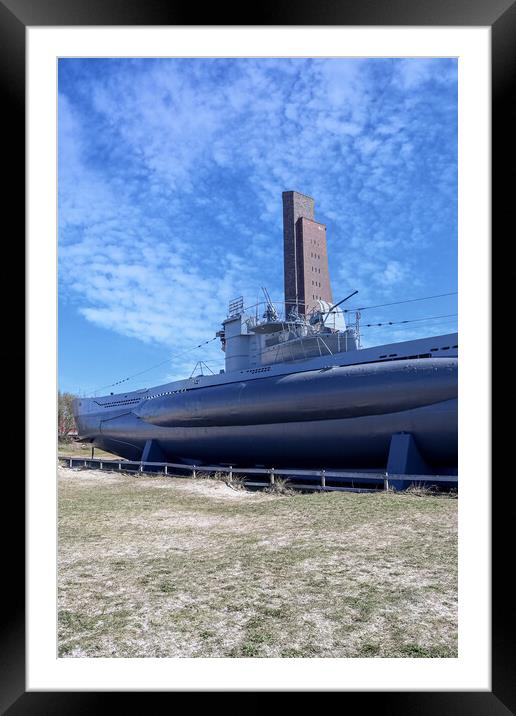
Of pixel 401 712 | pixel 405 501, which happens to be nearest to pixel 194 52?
pixel 401 712

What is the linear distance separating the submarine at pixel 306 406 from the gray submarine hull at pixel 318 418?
0.03 meters

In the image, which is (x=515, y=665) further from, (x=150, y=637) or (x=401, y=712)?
(x=150, y=637)

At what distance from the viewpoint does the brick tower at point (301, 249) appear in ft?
126

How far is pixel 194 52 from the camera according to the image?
307 cm

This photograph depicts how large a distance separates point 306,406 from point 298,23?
12.9 m

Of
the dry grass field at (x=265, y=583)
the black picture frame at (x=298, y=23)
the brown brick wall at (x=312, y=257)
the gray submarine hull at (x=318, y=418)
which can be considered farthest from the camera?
the brown brick wall at (x=312, y=257)

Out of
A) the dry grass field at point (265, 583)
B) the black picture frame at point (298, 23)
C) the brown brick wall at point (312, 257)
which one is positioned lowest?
the dry grass field at point (265, 583)

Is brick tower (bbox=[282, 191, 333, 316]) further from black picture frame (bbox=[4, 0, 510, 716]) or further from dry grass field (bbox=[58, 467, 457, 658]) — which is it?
black picture frame (bbox=[4, 0, 510, 716])

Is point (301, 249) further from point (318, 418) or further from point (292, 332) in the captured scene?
point (318, 418)

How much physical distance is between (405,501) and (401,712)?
6.41 m

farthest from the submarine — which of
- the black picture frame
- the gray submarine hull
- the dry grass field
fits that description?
the black picture frame

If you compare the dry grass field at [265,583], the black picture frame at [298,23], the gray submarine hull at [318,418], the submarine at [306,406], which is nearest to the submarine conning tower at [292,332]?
the submarine at [306,406]

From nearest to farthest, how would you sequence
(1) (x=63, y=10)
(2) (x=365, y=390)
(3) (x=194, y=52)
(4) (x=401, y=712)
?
(4) (x=401, y=712) → (1) (x=63, y=10) → (3) (x=194, y=52) → (2) (x=365, y=390)

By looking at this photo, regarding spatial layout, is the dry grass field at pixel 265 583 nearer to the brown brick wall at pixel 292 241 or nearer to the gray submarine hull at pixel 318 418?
the gray submarine hull at pixel 318 418
